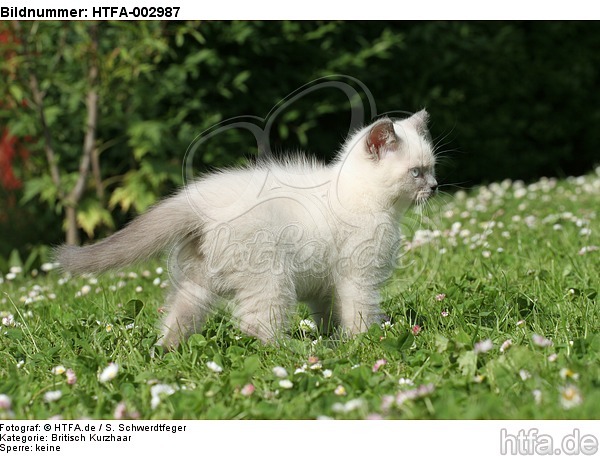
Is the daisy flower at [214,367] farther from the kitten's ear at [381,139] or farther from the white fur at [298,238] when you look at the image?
the kitten's ear at [381,139]

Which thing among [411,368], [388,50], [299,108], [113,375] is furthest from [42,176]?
[411,368]

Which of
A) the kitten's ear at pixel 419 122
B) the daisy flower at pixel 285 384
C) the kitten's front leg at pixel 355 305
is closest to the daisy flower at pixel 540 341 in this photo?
the kitten's front leg at pixel 355 305

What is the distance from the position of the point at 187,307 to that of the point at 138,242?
39 centimetres

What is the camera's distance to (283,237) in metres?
3.16

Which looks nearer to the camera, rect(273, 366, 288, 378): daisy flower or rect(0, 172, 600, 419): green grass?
rect(0, 172, 600, 419): green grass

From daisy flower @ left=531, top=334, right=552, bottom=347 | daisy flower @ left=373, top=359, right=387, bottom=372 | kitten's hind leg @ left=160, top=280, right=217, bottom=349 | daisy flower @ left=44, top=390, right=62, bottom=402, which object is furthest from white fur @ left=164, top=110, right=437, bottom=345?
daisy flower @ left=531, top=334, right=552, bottom=347

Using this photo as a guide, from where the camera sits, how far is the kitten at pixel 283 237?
3.13m

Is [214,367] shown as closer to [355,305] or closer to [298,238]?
[298,238]

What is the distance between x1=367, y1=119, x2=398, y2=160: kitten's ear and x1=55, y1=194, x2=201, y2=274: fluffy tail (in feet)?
2.91

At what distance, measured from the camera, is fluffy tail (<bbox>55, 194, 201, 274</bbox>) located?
123 inches

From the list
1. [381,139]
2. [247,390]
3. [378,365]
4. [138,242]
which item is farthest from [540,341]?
[138,242]

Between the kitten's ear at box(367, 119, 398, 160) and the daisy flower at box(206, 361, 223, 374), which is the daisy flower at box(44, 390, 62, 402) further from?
the kitten's ear at box(367, 119, 398, 160)

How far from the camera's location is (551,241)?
15.5ft
